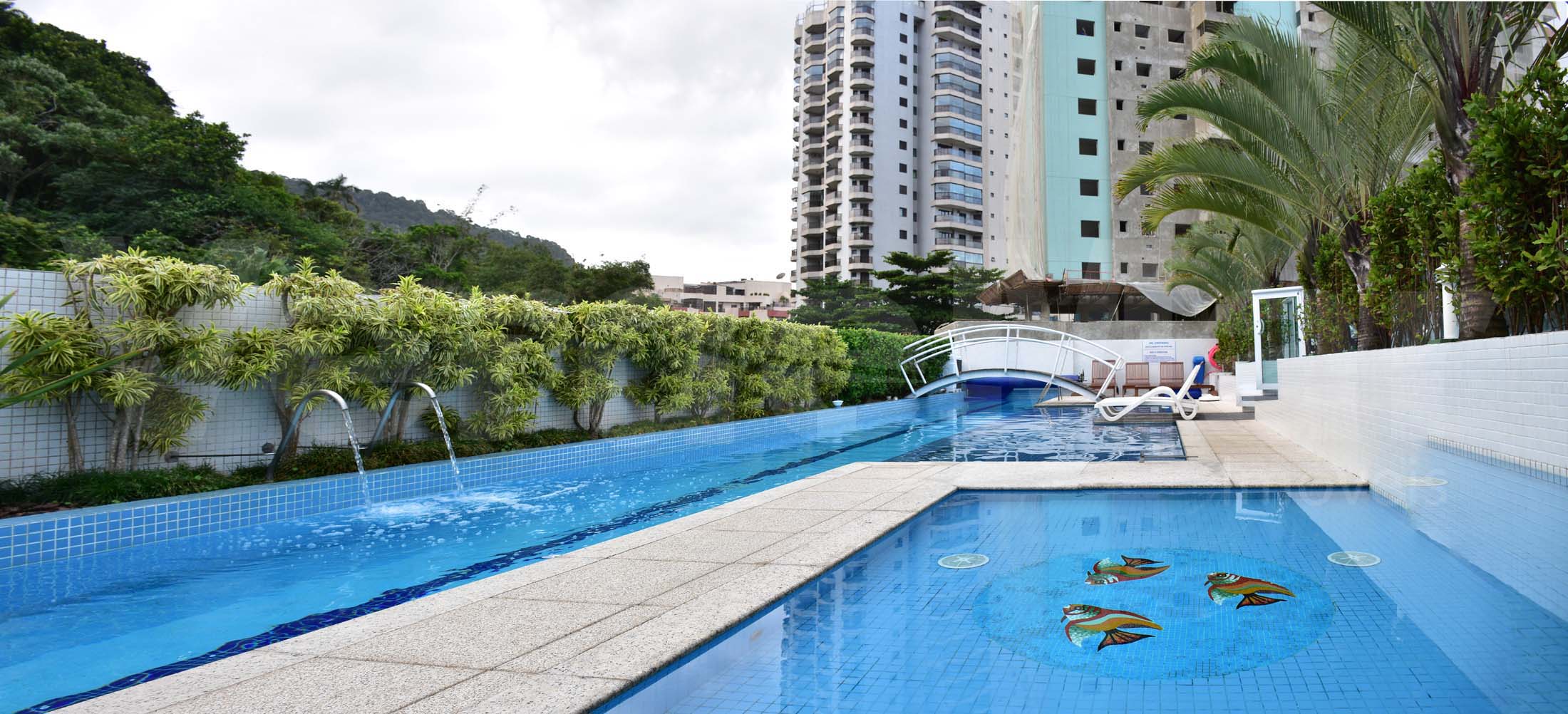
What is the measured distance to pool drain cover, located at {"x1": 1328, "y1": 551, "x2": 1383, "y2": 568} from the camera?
397cm

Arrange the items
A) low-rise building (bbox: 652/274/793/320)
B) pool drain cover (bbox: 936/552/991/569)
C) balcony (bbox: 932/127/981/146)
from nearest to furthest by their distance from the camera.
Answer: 1. pool drain cover (bbox: 936/552/991/569)
2. balcony (bbox: 932/127/981/146)
3. low-rise building (bbox: 652/274/793/320)

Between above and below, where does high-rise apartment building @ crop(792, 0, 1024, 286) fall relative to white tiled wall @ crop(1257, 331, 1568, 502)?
above

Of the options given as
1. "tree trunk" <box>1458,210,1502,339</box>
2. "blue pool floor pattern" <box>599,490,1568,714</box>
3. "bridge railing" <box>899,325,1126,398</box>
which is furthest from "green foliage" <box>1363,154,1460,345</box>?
"bridge railing" <box>899,325,1126,398</box>

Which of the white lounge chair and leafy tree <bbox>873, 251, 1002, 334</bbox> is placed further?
leafy tree <bbox>873, 251, 1002, 334</bbox>

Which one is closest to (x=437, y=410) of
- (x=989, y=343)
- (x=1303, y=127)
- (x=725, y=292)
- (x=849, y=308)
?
(x=1303, y=127)

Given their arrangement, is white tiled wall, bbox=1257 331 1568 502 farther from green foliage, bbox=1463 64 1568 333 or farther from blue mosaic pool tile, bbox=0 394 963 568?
blue mosaic pool tile, bbox=0 394 963 568

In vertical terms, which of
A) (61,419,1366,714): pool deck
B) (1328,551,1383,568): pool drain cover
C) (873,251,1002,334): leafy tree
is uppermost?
(873,251,1002,334): leafy tree

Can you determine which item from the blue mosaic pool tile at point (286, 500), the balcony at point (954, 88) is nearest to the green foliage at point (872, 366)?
the blue mosaic pool tile at point (286, 500)

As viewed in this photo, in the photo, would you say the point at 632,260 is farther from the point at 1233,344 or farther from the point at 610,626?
the point at 610,626

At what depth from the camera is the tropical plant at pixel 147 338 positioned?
557 cm

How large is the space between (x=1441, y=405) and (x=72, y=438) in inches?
379

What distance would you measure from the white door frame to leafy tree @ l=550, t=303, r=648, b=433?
9.71m

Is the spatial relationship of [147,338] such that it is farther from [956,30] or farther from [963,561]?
[956,30]

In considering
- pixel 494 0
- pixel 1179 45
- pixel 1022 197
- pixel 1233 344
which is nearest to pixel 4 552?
pixel 494 0
